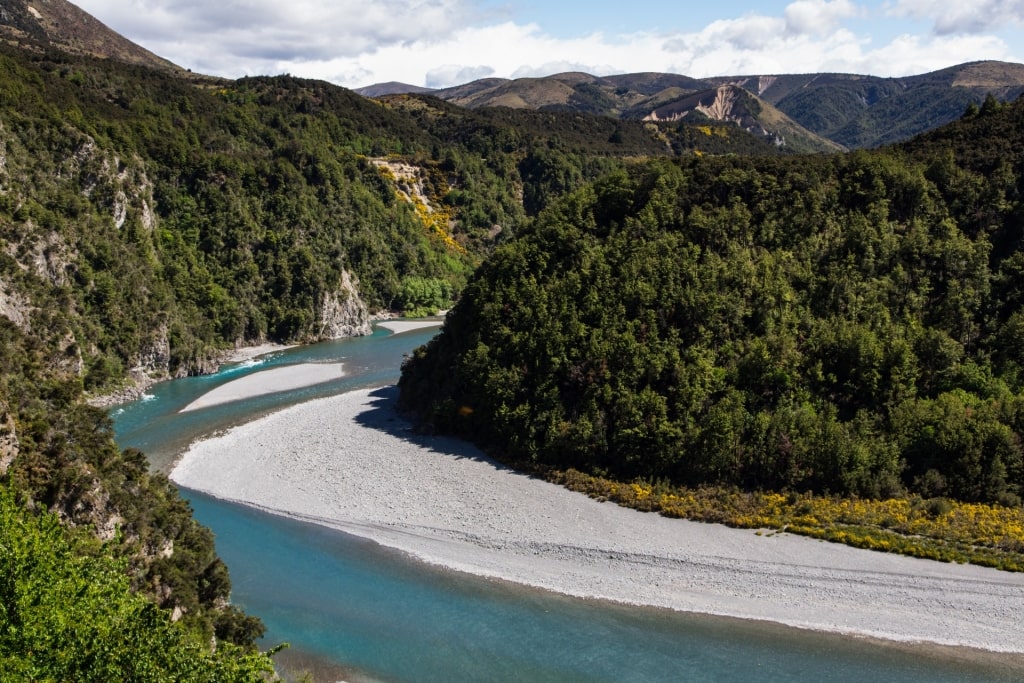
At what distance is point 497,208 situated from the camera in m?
139

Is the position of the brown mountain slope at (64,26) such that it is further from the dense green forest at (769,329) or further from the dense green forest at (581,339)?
the dense green forest at (769,329)

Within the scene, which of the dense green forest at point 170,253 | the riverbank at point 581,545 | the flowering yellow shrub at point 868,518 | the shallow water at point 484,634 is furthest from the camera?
the flowering yellow shrub at point 868,518

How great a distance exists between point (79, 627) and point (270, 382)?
54.0 meters

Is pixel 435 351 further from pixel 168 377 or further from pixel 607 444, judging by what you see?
pixel 168 377

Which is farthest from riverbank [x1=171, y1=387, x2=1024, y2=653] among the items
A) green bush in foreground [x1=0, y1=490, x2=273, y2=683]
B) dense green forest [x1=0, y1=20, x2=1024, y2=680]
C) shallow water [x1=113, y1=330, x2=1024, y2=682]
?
green bush in foreground [x1=0, y1=490, x2=273, y2=683]

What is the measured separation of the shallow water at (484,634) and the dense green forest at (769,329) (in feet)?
37.5

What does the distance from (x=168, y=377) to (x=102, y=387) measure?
8705 millimetres

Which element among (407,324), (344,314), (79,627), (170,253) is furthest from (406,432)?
(407,324)

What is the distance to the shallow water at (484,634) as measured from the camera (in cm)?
2589

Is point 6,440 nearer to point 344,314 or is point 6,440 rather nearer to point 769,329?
point 769,329

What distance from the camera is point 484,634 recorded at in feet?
93.8

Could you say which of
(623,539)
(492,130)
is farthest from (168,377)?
(492,130)

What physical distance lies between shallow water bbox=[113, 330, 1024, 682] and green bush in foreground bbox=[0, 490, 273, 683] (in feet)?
32.2

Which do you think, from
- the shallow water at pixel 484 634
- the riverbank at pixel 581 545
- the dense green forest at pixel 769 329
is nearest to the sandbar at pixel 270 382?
the riverbank at pixel 581 545
